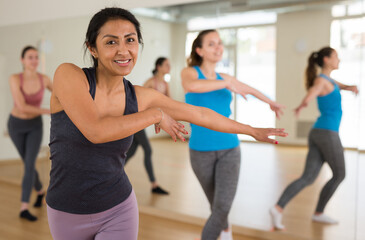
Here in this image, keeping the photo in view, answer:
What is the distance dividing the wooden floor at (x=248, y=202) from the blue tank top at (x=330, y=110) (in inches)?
9.5

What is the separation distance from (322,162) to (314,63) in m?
0.76

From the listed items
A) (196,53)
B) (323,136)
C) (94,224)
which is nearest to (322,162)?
(323,136)

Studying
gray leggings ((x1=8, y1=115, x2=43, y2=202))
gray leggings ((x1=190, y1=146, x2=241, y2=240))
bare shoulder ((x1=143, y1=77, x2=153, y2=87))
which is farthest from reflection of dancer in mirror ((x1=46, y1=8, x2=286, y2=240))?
gray leggings ((x1=8, y1=115, x2=43, y2=202))

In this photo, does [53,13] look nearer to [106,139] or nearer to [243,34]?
[243,34]

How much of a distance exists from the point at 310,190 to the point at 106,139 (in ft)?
7.84

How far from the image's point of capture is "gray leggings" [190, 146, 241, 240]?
219cm

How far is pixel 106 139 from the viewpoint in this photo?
3.68 feet

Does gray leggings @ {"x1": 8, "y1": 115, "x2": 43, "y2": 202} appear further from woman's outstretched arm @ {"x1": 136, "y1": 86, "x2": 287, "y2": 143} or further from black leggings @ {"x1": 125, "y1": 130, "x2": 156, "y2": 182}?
woman's outstretched arm @ {"x1": 136, "y1": 86, "x2": 287, "y2": 143}

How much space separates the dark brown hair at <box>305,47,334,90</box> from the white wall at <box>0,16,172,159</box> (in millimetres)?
1314

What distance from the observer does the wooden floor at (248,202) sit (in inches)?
110

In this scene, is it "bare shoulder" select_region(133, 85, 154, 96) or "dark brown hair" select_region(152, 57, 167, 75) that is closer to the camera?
"bare shoulder" select_region(133, 85, 154, 96)

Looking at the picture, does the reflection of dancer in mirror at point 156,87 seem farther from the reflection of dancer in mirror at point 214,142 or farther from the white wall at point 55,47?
the reflection of dancer in mirror at point 214,142

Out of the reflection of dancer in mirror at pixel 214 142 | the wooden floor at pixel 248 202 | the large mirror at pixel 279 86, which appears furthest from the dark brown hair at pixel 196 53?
the wooden floor at pixel 248 202

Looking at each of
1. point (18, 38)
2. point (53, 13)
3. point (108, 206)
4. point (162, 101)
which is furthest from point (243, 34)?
point (18, 38)
